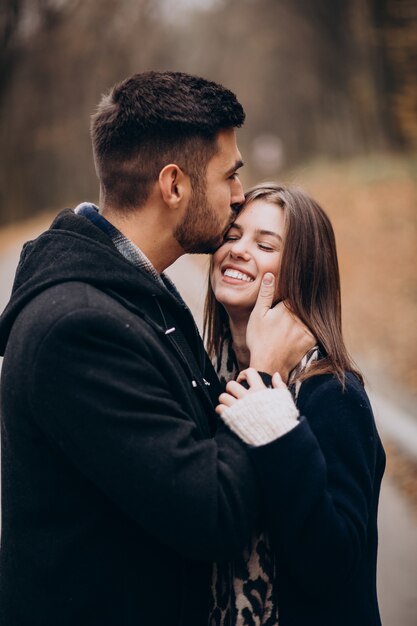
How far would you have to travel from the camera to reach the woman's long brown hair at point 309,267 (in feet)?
8.30

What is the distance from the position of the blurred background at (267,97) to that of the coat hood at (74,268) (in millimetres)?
8632

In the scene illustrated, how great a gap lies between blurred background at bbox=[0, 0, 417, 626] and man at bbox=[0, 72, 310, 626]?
845 cm

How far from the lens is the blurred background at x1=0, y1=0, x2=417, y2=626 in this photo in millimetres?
14195

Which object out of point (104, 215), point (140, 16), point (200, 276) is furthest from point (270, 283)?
point (140, 16)

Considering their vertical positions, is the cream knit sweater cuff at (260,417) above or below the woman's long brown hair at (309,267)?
below

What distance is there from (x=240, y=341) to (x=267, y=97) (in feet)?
71.6

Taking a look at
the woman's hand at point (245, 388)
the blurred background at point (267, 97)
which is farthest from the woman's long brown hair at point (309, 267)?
the blurred background at point (267, 97)

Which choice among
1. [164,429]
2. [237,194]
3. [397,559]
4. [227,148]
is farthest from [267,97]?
[164,429]

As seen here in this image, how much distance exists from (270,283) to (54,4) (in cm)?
1826

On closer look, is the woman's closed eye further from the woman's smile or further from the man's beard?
the man's beard

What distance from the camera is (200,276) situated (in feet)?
37.9

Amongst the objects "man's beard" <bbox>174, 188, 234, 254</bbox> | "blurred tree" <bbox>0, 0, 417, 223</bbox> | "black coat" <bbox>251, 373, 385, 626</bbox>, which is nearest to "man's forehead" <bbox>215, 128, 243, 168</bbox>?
"man's beard" <bbox>174, 188, 234, 254</bbox>

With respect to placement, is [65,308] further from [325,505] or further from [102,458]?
[325,505]

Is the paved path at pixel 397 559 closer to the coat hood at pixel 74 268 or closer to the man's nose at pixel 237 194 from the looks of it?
the man's nose at pixel 237 194
